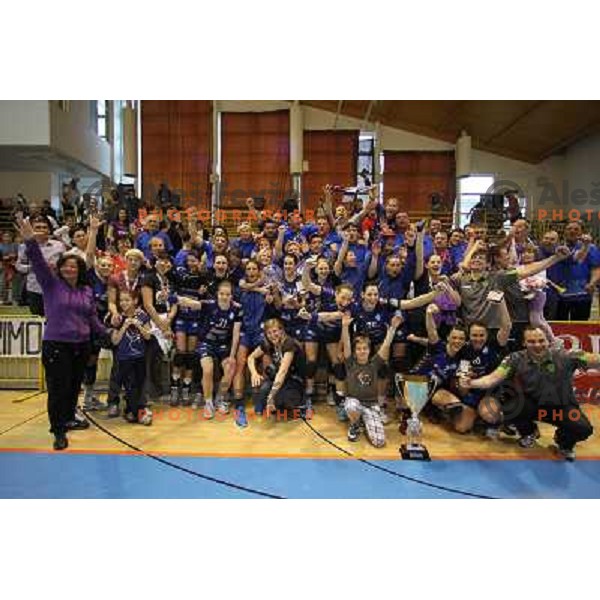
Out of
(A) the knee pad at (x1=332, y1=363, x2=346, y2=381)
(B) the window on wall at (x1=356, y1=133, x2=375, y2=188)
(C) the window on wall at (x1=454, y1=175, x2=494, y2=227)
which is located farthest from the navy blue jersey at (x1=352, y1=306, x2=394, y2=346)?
(B) the window on wall at (x1=356, y1=133, x2=375, y2=188)

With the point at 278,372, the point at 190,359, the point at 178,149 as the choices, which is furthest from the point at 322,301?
the point at 178,149

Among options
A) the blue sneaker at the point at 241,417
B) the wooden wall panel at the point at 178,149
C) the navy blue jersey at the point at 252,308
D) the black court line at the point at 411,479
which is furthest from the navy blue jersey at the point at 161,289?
the wooden wall panel at the point at 178,149

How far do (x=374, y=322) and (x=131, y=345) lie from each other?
243 centimetres

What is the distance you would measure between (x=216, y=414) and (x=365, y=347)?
5.61 ft

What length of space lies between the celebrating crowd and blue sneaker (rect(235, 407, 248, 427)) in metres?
0.03

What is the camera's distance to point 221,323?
5371mm

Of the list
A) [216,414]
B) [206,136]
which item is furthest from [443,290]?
[206,136]

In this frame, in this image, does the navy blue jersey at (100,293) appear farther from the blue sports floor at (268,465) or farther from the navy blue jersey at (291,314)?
the navy blue jersey at (291,314)

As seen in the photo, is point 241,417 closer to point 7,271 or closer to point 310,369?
point 310,369

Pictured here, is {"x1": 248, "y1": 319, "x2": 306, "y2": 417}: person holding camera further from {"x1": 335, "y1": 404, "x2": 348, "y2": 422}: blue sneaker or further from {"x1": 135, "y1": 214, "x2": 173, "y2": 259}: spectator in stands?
{"x1": 135, "y1": 214, "x2": 173, "y2": 259}: spectator in stands

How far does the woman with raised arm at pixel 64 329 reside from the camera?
4.25 metres

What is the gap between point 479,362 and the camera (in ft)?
15.9

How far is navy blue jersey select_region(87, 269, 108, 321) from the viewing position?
5586 mm

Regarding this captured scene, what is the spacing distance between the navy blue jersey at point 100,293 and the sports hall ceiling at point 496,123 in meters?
6.11
